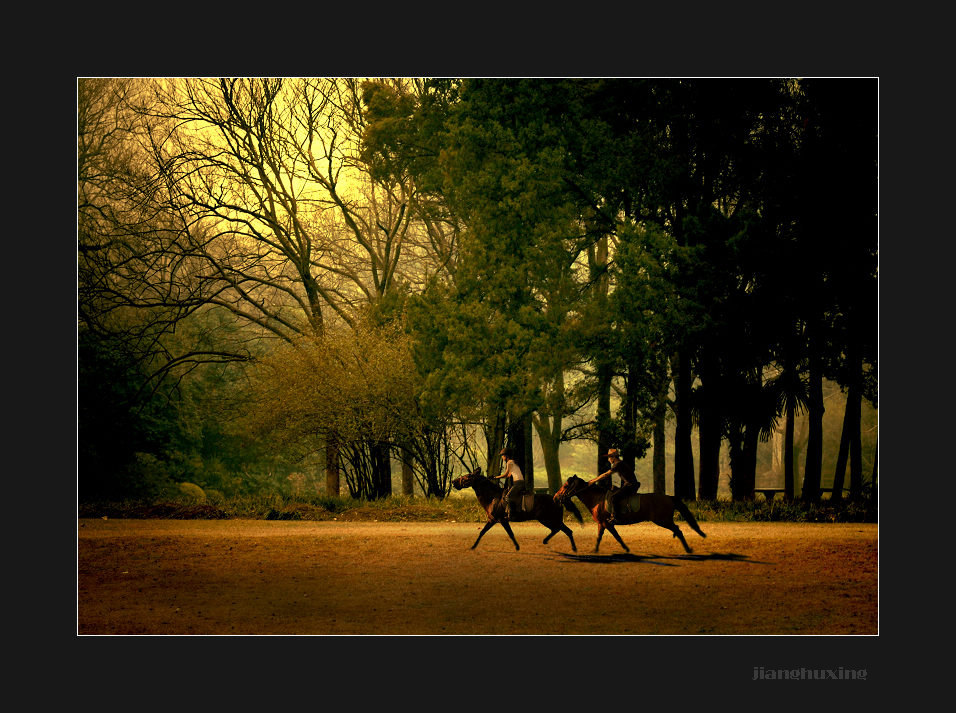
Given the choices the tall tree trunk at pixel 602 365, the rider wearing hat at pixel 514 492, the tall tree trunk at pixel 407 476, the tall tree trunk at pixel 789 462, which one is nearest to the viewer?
the rider wearing hat at pixel 514 492

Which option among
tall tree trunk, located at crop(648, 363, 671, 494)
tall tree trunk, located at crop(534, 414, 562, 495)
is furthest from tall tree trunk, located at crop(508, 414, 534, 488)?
tall tree trunk, located at crop(648, 363, 671, 494)

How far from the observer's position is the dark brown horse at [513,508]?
34.8 ft

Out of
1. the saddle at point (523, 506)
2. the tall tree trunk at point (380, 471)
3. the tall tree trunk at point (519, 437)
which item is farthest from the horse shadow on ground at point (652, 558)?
the tall tree trunk at point (380, 471)

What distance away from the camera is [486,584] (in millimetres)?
10023

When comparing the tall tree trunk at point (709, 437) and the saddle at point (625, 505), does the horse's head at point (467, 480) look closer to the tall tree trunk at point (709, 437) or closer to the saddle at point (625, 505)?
the saddle at point (625, 505)

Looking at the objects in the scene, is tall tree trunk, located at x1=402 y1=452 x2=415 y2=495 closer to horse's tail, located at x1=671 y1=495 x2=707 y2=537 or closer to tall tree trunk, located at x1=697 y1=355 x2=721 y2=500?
tall tree trunk, located at x1=697 y1=355 x2=721 y2=500

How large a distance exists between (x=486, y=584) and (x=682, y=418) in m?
3.88

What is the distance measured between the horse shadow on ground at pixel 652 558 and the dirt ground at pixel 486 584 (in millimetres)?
17

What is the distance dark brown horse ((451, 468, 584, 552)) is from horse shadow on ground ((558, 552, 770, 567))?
220 millimetres

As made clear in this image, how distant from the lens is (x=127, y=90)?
11.5 m

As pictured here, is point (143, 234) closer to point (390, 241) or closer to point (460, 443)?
point (390, 241)

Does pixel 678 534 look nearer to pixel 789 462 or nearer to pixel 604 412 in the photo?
pixel 604 412

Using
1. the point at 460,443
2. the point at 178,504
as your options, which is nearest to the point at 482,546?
the point at 460,443

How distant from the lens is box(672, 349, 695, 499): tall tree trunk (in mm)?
12445
